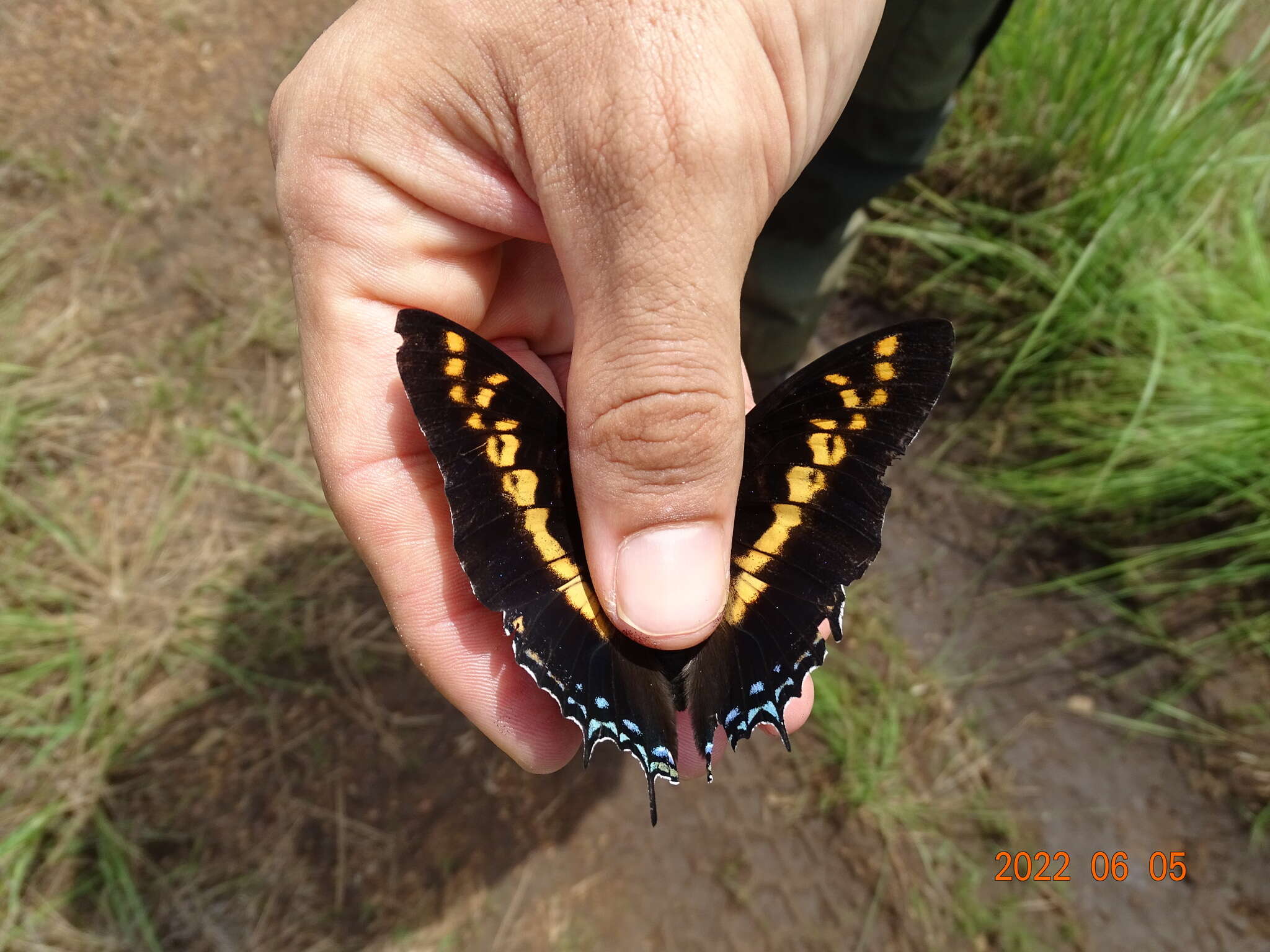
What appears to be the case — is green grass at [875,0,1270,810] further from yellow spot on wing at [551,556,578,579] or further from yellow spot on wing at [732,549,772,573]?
yellow spot on wing at [551,556,578,579]

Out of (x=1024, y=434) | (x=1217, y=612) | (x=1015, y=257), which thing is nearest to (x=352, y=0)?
(x=1015, y=257)

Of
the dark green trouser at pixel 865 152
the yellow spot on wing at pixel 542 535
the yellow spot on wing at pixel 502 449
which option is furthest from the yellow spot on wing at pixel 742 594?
the dark green trouser at pixel 865 152

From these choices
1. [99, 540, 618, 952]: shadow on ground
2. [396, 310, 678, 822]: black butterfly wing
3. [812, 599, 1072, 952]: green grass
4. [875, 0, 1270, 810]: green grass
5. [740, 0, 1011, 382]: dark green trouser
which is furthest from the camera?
[875, 0, 1270, 810]: green grass

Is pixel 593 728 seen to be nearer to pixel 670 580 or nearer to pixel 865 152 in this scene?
pixel 670 580

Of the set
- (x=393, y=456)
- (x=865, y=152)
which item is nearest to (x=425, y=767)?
(x=393, y=456)

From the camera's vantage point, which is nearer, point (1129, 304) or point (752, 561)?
point (752, 561)

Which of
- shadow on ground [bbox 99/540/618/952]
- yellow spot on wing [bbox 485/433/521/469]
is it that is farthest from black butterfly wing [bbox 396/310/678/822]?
shadow on ground [bbox 99/540/618/952]
